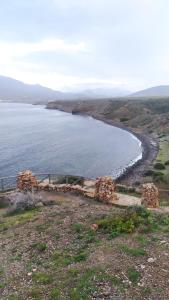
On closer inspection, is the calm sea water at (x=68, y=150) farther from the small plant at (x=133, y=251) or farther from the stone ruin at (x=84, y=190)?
the small plant at (x=133, y=251)

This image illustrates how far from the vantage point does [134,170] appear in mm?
64562

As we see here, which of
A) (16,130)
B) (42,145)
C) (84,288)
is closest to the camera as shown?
(84,288)

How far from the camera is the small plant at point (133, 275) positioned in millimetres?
12609

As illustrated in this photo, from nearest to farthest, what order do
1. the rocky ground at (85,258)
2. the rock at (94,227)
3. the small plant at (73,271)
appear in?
the rocky ground at (85,258) → the small plant at (73,271) → the rock at (94,227)

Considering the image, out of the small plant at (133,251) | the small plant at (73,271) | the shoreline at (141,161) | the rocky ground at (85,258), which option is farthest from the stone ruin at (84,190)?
the shoreline at (141,161)

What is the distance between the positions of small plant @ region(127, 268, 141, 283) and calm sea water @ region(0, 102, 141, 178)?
4616 cm

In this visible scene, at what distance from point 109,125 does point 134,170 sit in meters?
76.5

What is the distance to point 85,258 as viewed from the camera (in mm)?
14227

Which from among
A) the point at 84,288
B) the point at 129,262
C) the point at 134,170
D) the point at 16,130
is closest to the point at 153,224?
the point at 129,262

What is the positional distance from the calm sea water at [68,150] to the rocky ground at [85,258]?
40952 millimetres

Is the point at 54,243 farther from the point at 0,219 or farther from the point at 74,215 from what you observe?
the point at 0,219

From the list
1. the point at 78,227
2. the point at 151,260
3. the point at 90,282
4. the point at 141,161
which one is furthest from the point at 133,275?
Answer: the point at 141,161

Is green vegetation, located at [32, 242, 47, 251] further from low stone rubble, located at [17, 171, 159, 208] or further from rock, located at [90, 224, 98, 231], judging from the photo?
low stone rubble, located at [17, 171, 159, 208]

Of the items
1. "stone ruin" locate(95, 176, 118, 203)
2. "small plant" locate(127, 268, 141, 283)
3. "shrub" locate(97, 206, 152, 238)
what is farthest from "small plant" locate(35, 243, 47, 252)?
"stone ruin" locate(95, 176, 118, 203)
